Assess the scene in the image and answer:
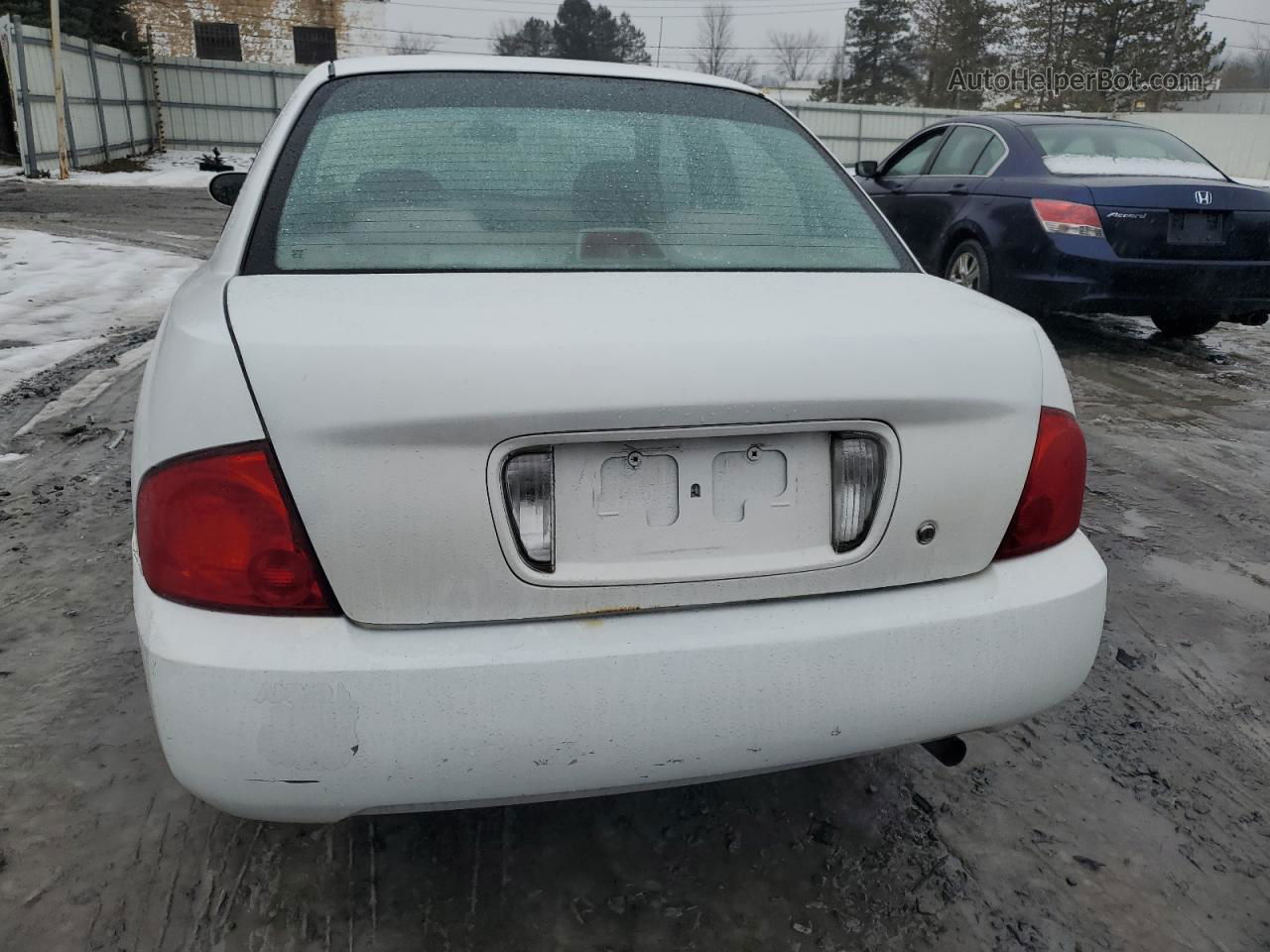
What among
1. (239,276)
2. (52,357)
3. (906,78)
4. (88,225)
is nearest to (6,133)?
(88,225)

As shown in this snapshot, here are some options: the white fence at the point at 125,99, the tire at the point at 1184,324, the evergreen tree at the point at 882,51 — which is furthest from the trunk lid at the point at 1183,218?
the evergreen tree at the point at 882,51

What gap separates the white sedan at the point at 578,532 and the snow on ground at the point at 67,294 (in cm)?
423

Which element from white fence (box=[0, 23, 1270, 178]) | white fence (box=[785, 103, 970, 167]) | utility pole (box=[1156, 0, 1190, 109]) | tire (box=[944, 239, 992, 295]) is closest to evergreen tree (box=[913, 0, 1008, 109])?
utility pole (box=[1156, 0, 1190, 109])

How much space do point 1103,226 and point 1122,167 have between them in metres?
0.79

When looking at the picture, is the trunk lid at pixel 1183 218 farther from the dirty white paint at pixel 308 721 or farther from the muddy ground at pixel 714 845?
the dirty white paint at pixel 308 721

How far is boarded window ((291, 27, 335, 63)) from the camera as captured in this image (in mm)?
31725

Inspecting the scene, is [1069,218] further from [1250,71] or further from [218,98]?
[1250,71]

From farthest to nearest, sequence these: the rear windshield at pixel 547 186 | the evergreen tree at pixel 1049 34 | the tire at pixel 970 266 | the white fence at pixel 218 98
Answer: the evergreen tree at pixel 1049 34 → the white fence at pixel 218 98 → the tire at pixel 970 266 → the rear windshield at pixel 547 186

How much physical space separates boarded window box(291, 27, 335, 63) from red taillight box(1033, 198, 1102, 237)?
102 feet

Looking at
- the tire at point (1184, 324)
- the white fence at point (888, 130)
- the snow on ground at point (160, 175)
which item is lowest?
the tire at point (1184, 324)

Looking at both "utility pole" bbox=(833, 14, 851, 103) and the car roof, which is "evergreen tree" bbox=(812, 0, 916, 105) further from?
the car roof

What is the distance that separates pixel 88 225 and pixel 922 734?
43.3 ft

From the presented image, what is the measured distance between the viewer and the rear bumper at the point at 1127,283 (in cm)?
559

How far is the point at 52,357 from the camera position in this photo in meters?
5.45
